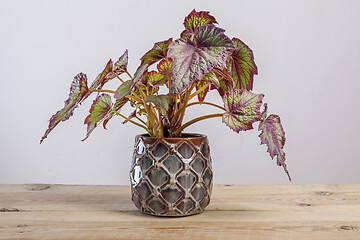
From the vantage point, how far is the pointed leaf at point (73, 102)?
0.85 metres

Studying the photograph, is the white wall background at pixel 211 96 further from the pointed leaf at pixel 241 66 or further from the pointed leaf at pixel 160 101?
the pointed leaf at pixel 160 101

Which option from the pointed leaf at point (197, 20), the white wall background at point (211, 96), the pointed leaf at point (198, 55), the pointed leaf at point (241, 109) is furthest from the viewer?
the white wall background at point (211, 96)

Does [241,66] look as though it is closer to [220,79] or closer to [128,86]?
[220,79]

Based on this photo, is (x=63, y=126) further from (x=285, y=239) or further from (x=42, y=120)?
(x=285, y=239)

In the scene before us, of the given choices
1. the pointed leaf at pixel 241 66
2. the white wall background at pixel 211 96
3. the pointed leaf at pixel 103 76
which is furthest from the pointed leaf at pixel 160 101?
the white wall background at pixel 211 96

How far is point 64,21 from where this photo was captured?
7.24ft

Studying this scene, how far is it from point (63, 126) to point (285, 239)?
165cm

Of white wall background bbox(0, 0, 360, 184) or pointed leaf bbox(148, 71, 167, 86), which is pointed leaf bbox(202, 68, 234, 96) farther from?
white wall background bbox(0, 0, 360, 184)

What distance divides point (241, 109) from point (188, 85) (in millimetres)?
169

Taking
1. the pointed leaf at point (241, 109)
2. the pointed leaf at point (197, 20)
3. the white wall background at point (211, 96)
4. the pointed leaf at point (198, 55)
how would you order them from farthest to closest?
the white wall background at point (211, 96) → the pointed leaf at point (197, 20) → the pointed leaf at point (241, 109) → the pointed leaf at point (198, 55)

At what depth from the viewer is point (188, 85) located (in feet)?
2.47

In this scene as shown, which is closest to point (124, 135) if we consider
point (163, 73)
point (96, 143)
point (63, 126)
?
point (96, 143)

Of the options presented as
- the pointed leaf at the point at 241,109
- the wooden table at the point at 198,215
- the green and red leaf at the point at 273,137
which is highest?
the pointed leaf at the point at 241,109

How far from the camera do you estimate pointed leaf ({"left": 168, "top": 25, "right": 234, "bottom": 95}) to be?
760mm
